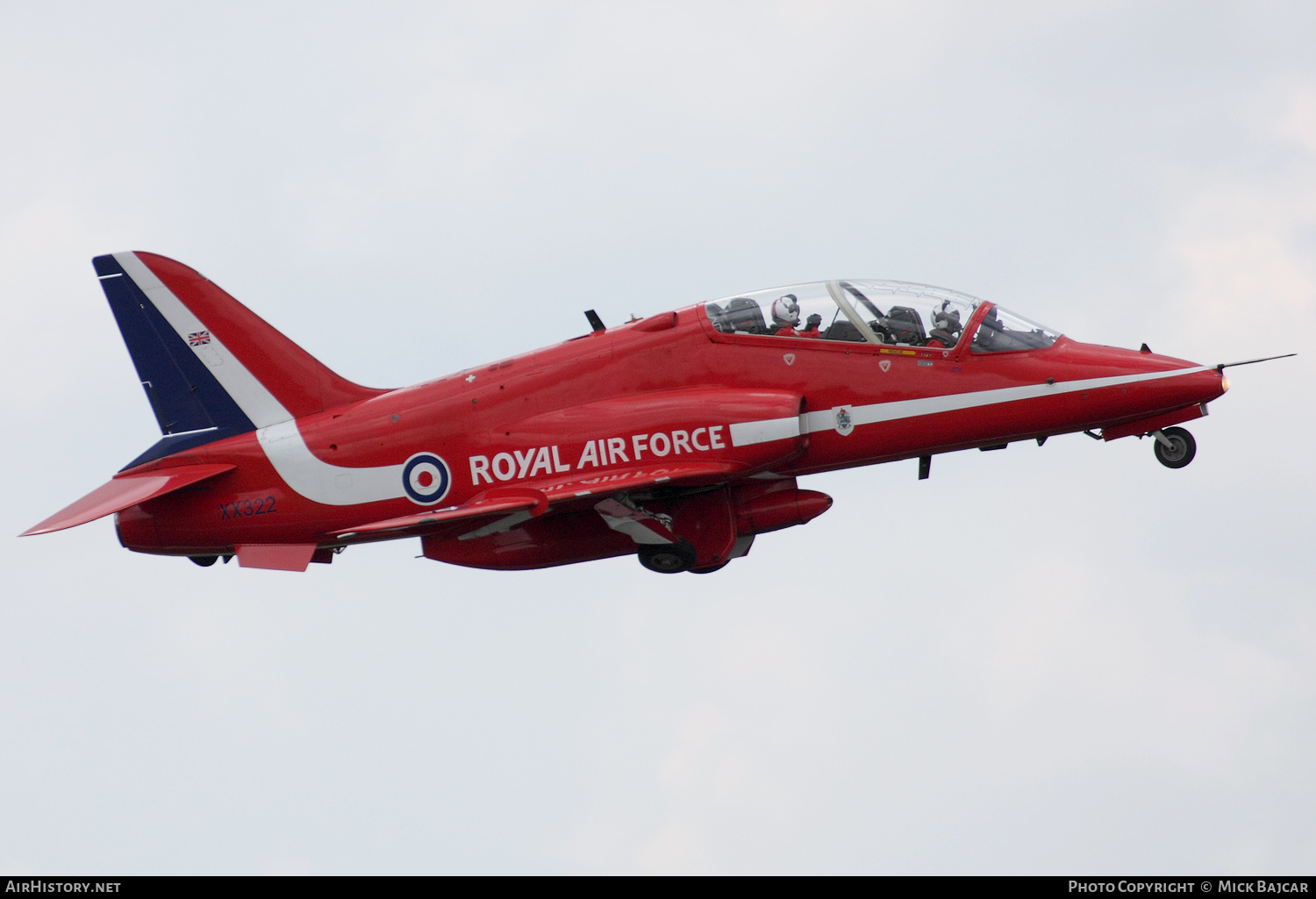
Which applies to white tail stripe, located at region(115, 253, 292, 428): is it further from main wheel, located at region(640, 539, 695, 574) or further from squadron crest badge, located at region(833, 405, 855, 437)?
squadron crest badge, located at region(833, 405, 855, 437)

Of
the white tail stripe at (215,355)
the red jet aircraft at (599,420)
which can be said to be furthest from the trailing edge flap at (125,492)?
the white tail stripe at (215,355)

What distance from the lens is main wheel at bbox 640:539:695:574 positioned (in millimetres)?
19969

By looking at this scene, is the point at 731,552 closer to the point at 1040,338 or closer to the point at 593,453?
the point at 593,453

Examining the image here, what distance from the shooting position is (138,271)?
22.1 metres

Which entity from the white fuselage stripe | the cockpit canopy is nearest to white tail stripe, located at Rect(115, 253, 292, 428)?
the cockpit canopy

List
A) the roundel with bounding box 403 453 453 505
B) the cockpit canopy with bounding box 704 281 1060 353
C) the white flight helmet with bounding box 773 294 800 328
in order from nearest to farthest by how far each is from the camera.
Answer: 1. the cockpit canopy with bounding box 704 281 1060 353
2. the white flight helmet with bounding box 773 294 800 328
3. the roundel with bounding box 403 453 453 505

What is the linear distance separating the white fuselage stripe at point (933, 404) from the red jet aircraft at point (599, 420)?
22 mm

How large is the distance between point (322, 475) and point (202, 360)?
2.72m

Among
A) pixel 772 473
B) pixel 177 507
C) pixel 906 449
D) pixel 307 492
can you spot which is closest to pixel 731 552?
pixel 772 473

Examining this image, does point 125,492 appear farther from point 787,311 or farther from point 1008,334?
point 1008,334

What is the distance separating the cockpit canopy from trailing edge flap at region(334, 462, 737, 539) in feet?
6.23

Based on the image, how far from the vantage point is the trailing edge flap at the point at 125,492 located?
20062 millimetres

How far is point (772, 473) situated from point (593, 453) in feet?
7.23

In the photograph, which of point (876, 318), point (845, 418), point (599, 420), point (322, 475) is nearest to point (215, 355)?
point (322, 475)
